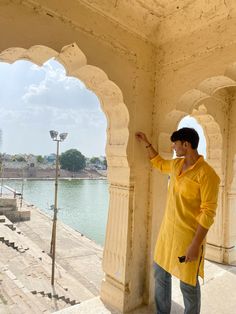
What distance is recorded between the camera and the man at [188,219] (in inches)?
70.5

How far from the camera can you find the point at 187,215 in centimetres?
192

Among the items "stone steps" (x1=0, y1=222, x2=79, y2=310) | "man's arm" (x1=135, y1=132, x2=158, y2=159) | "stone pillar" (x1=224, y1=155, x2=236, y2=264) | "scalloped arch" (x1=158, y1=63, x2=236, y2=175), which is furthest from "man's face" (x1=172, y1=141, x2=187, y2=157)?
"stone steps" (x1=0, y1=222, x2=79, y2=310)

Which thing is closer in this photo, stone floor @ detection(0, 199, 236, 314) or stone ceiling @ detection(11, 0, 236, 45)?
stone ceiling @ detection(11, 0, 236, 45)

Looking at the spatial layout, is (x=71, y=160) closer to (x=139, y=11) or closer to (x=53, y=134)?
(x=53, y=134)

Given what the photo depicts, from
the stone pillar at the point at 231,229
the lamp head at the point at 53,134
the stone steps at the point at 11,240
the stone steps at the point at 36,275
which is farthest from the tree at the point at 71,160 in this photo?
the stone pillar at the point at 231,229

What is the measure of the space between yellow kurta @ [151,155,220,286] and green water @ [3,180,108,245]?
576 inches

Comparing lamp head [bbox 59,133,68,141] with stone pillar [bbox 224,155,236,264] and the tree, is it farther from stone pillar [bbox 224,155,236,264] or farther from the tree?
the tree

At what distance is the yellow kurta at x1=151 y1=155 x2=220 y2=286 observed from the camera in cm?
178

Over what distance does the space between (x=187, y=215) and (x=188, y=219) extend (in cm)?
3

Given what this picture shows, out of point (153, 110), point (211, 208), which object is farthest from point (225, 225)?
point (211, 208)

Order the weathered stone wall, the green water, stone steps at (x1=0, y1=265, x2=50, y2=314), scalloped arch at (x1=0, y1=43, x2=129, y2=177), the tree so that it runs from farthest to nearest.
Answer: the tree < the green water < stone steps at (x1=0, y1=265, x2=50, y2=314) < the weathered stone wall < scalloped arch at (x1=0, y1=43, x2=129, y2=177)

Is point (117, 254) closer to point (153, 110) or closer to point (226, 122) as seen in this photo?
point (153, 110)

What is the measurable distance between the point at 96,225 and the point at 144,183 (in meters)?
25.9

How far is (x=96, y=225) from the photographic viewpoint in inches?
1086
